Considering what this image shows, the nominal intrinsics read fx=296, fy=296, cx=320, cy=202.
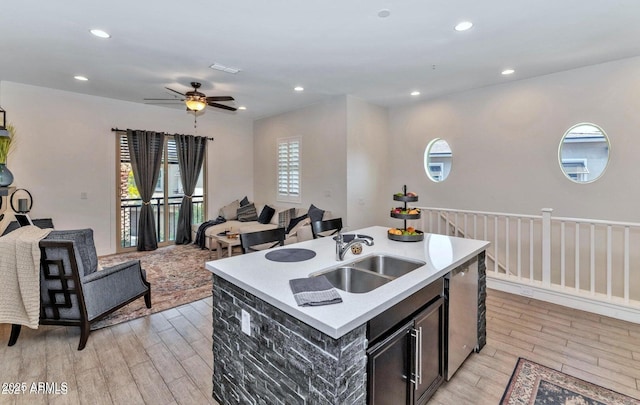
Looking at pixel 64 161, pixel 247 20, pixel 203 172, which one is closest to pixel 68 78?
pixel 64 161

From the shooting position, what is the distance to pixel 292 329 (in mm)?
1376

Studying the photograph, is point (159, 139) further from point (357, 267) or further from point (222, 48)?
point (357, 267)

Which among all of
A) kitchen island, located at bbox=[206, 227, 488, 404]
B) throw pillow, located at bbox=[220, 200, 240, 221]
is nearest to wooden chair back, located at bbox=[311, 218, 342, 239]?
kitchen island, located at bbox=[206, 227, 488, 404]

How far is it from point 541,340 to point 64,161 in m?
7.16

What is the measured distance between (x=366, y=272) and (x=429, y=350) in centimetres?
63

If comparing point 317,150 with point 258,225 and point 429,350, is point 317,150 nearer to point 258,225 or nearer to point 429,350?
point 258,225

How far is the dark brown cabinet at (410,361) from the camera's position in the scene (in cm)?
145

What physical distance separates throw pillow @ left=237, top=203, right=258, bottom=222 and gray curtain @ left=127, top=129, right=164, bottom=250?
175 cm

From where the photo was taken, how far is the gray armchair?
8.09 feet

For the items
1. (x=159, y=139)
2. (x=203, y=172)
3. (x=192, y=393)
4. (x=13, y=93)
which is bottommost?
(x=192, y=393)

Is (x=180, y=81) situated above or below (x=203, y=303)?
above

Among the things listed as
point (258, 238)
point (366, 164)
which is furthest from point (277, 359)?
point (366, 164)

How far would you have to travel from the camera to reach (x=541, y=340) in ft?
8.95

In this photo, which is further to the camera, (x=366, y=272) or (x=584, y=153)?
(x=584, y=153)
